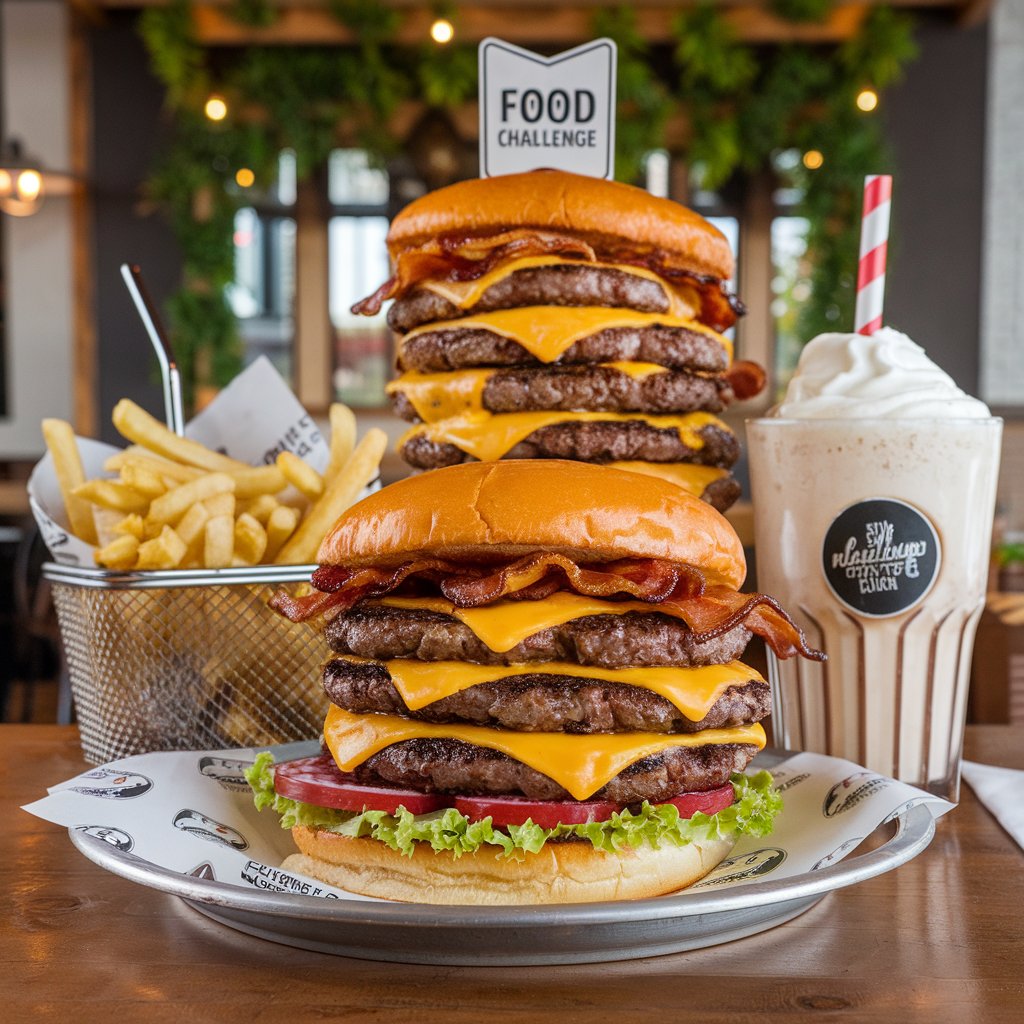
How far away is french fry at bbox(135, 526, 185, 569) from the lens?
165cm

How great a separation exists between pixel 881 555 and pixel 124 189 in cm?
859

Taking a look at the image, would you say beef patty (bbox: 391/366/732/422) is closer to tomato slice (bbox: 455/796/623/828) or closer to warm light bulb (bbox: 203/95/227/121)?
tomato slice (bbox: 455/796/623/828)

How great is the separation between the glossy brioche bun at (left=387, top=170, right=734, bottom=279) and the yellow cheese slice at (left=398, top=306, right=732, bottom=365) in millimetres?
112

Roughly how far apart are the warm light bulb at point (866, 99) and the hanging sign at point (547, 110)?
6977 millimetres

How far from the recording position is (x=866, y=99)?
8.16m

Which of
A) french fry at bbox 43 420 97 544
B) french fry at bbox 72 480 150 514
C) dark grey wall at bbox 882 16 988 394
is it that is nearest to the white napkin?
french fry at bbox 72 480 150 514

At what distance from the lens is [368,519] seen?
1261 mm

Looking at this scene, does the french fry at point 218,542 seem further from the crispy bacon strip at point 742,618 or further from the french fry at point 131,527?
the crispy bacon strip at point 742,618

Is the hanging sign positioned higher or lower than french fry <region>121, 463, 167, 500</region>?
higher

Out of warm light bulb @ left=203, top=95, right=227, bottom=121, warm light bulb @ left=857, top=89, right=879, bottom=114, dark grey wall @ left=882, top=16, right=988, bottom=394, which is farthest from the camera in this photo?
dark grey wall @ left=882, top=16, right=988, bottom=394

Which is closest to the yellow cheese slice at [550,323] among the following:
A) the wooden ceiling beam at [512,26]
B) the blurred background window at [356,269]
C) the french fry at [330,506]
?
the french fry at [330,506]

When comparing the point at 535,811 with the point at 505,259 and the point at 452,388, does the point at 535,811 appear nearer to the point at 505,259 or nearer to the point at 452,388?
the point at 452,388

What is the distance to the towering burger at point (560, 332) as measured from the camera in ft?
5.52

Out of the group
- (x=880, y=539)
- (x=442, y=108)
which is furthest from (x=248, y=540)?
(x=442, y=108)
